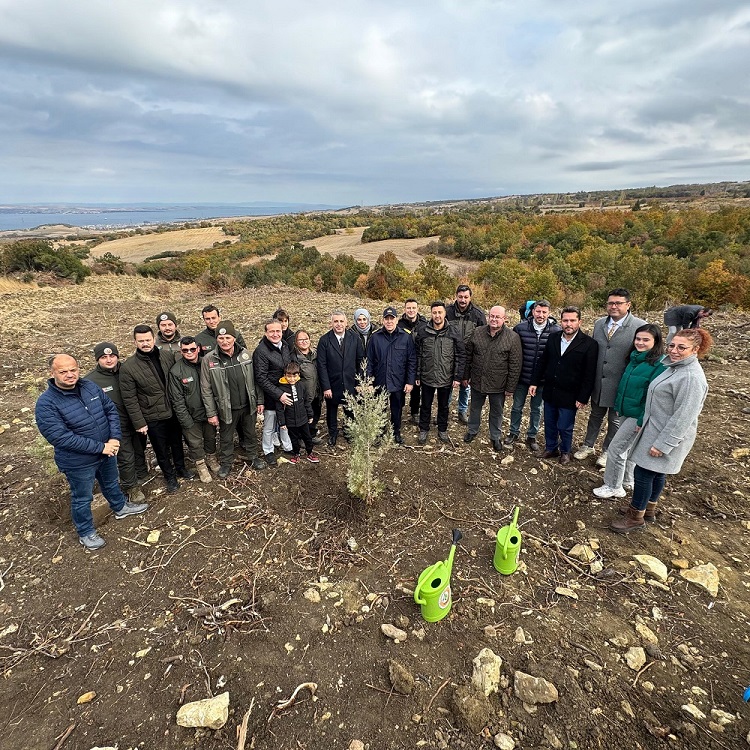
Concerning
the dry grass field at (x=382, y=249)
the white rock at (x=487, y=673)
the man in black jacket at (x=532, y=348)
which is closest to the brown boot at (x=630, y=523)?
the man in black jacket at (x=532, y=348)

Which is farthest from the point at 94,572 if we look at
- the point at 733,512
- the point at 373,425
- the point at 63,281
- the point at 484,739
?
the point at 63,281

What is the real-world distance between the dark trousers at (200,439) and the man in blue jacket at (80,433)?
79 cm

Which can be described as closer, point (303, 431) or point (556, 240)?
point (303, 431)

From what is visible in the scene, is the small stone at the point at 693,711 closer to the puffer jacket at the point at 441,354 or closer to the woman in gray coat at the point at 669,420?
the woman in gray coat at the point at 669,420

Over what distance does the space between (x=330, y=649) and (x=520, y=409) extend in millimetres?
3819

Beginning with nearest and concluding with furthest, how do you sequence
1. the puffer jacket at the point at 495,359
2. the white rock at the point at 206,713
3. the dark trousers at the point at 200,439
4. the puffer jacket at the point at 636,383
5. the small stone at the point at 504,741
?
the small stone at the point at 504,741
the white rock at the point at 206,713
the puffer jacket at the point at 636,383
the dark trousers at the point at 200,439
the puffer jacket at the point at 495,359

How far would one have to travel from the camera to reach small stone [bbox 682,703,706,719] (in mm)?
2506

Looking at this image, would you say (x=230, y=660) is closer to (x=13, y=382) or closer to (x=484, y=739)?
(x=484, y=739)

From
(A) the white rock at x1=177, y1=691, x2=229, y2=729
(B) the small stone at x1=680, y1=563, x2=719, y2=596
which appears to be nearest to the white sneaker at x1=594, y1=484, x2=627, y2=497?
(B) the small stone at x1=680, y1=563, x2=719, y2=596

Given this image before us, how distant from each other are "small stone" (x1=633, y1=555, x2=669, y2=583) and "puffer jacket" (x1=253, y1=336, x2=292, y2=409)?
4.05 metres

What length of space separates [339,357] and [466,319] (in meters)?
1.84

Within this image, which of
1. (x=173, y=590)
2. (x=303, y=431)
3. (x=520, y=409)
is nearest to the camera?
(x=173, y=590)

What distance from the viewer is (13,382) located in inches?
312

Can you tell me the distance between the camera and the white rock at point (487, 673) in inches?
107
